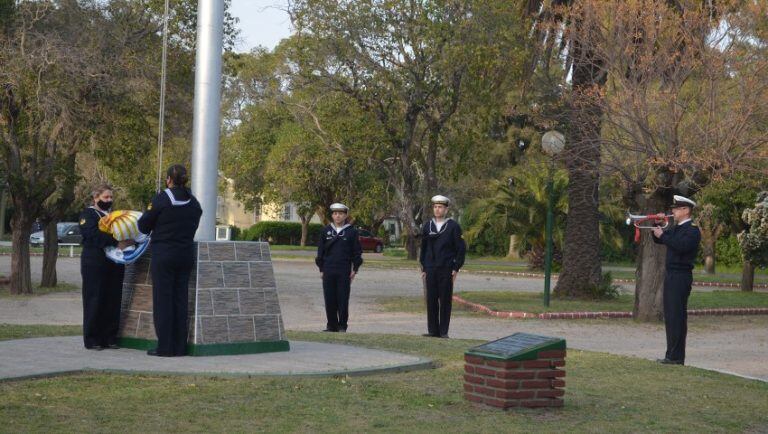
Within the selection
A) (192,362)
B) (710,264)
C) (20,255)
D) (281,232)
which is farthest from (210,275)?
(281,232)

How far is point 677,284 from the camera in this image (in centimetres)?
1266

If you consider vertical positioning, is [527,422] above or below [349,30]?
below

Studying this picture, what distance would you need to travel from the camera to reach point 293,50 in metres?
25.5

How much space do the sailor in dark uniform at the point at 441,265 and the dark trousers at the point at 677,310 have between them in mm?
3189

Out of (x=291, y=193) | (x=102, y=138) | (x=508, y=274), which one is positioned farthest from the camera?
(x=291, y=193)

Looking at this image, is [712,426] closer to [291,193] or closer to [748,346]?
[748,346]

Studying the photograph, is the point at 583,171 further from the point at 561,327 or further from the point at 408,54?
the point at 408,54

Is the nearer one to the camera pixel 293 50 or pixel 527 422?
pixel 527 422

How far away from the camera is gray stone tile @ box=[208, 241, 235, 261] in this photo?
37.3ft

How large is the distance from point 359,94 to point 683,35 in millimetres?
7333

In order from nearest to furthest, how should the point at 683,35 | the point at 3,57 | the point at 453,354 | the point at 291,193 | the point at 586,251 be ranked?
1. the point at 453,354
2. the point at 683,35
3. the point at 3,57
4. the point at 586,251
5. the point at 291,193

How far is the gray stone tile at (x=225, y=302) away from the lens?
11.2m

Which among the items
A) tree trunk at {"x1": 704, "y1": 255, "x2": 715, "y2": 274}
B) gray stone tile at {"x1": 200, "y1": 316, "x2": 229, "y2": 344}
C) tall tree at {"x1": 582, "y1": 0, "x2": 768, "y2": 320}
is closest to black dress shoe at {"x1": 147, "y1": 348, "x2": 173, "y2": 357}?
gray stone tile at {"x1": 200, "y1": 316, "x2": 229, "y2": 344}

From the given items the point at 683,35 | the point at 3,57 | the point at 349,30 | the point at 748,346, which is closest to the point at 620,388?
the point at 748,346
